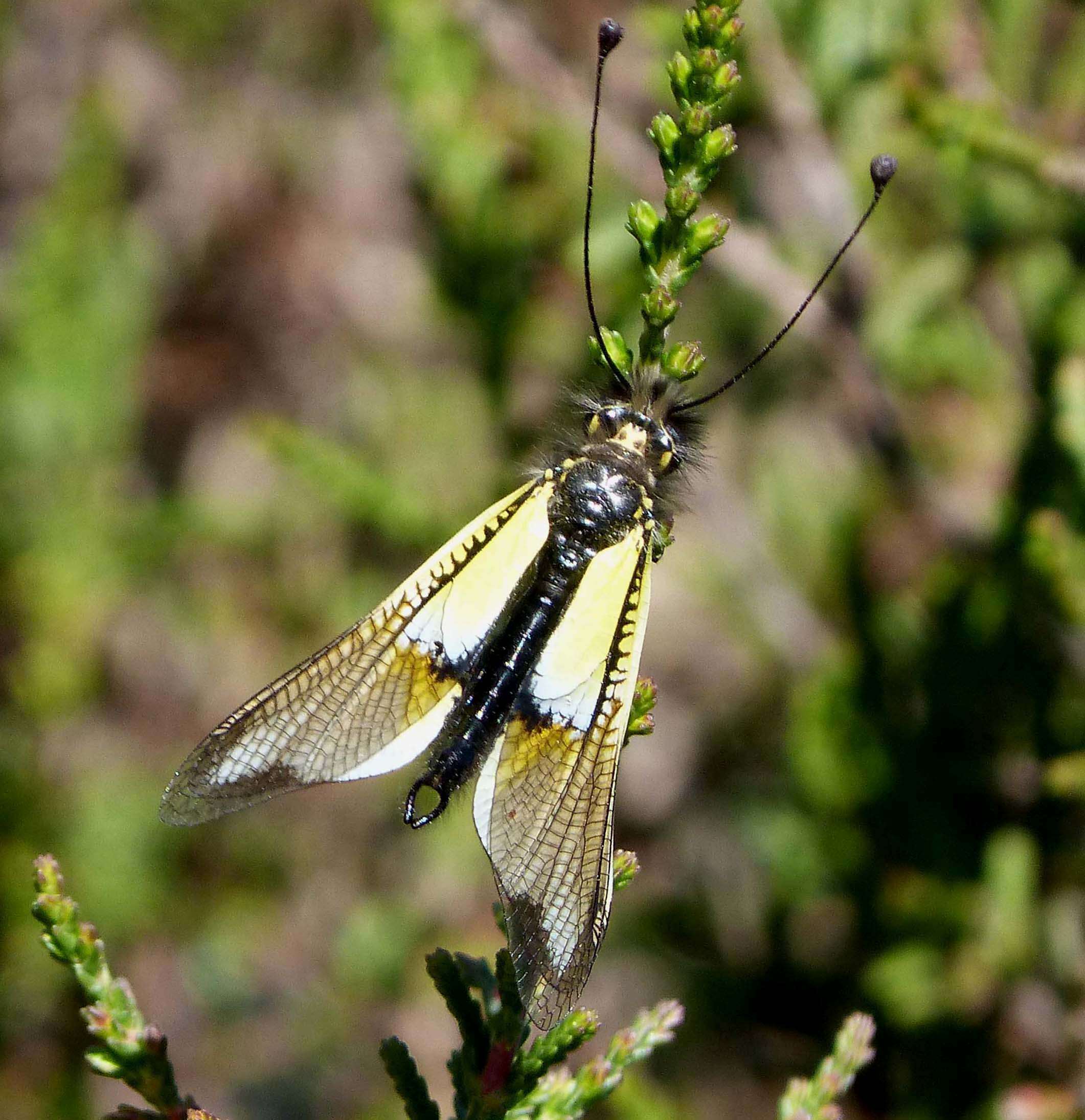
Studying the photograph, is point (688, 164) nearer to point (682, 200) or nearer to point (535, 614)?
point (682, 200)

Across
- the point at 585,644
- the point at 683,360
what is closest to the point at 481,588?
the point at 585,644

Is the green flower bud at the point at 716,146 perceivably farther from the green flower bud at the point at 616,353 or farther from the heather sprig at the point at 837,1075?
the heather sprig at the point at 837,1075

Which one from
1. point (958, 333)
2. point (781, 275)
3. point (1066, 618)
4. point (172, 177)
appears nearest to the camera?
point (1066, 618)

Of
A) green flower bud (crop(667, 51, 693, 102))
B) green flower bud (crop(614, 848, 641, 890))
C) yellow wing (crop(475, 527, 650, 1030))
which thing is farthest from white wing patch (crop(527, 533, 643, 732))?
green flower bud (crop(667, 51, 693, 102))

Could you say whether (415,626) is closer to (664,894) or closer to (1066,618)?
(1066,618)

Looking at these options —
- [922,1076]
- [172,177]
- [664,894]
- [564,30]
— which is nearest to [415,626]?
[922,1076]

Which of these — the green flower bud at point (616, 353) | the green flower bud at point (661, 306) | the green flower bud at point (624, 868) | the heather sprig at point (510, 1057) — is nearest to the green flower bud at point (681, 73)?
the green flower bud at point (661, 306)
